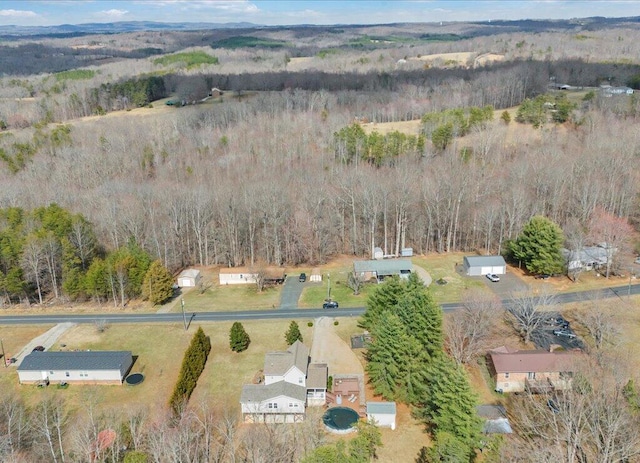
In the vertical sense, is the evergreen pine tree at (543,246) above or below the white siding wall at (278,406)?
above

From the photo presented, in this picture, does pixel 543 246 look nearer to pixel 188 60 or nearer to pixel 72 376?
pixel 72 376

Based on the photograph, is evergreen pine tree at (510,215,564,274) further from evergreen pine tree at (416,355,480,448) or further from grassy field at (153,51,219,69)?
grassy field at (153,51,219,69)

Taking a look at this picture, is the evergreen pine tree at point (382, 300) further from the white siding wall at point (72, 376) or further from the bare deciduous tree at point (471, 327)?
the white siding wall at point (72, 376)

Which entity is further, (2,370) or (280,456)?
(2,370)

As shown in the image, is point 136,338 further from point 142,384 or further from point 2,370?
point 2,370

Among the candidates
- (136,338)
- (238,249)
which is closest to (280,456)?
(136,338)

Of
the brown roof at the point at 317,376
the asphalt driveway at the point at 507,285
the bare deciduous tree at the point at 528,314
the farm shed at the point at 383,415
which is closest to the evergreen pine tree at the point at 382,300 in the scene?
the brown roof at the point at 317,376

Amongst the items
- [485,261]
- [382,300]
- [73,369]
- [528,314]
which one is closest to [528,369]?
[528,314]
